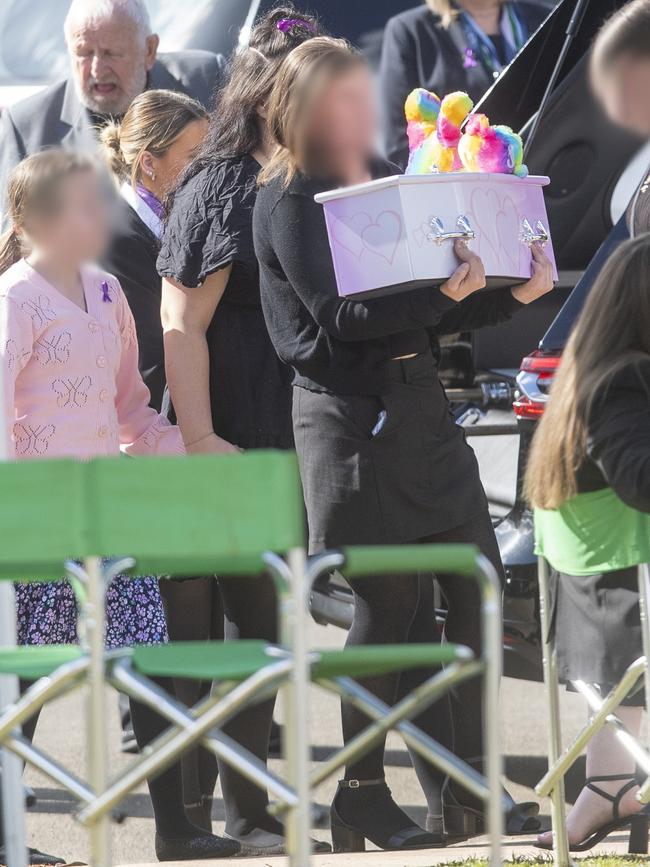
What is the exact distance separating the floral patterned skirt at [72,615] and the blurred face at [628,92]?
1746 mm

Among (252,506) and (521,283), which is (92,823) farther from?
(521,283)

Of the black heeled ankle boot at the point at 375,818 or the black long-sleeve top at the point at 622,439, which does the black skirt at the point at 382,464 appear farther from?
the black heeled ankle boot at the point at 375,818

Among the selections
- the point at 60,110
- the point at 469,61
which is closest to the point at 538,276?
the point at 60,110

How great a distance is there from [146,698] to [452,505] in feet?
3.34

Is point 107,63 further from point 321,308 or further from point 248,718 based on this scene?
point 248,718

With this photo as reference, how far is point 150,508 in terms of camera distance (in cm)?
253

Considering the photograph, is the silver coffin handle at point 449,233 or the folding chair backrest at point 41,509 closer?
the folding chair backrest at point 41,509

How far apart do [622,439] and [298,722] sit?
2.91ft

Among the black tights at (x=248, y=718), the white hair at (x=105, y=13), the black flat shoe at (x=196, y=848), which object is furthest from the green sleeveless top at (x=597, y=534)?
the white hair at (x=105, y=13)

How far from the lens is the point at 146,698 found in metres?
2.45

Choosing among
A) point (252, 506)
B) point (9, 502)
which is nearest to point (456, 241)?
point (252, 506)

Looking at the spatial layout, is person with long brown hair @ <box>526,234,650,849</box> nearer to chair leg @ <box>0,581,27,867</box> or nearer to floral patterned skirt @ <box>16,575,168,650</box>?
floral patterned skirt @ <box>16,575,168,650</box>

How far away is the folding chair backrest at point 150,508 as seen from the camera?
8.20 ft

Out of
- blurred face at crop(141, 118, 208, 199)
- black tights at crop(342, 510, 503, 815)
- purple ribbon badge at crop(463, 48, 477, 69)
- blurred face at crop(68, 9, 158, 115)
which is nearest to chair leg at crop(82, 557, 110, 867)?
black tights at crop(342, 510, 503, 815)
